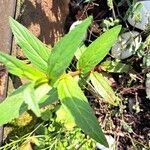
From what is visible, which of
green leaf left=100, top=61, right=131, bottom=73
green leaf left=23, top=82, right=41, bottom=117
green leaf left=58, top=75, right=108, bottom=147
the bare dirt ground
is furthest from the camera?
the bare dirt ground

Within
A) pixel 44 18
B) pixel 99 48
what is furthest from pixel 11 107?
pixel 44 18

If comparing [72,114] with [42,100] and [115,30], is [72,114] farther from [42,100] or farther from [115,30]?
[115,30]

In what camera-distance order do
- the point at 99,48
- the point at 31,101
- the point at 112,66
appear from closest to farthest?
1. the point at 31,101
2. the point at 99,48
3. the point at 112,66

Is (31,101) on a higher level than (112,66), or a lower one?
higher

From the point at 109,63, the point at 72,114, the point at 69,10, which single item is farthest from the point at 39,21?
the point at 72,114

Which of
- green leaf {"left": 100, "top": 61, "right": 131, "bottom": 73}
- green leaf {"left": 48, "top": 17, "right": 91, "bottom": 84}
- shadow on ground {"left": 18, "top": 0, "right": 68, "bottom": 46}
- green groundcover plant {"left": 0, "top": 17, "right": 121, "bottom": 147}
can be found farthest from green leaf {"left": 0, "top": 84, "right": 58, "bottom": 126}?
shadow on ground {"left": 18, "top": 0, "right": 68, "bottom": 46}

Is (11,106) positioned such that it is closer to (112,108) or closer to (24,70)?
(24,70)

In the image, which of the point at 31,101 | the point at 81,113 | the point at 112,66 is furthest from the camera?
the point at 112,66

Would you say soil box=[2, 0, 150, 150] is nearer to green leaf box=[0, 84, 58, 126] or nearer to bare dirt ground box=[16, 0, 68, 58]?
bare dirt ground box=[16, 0, 68, 58]
